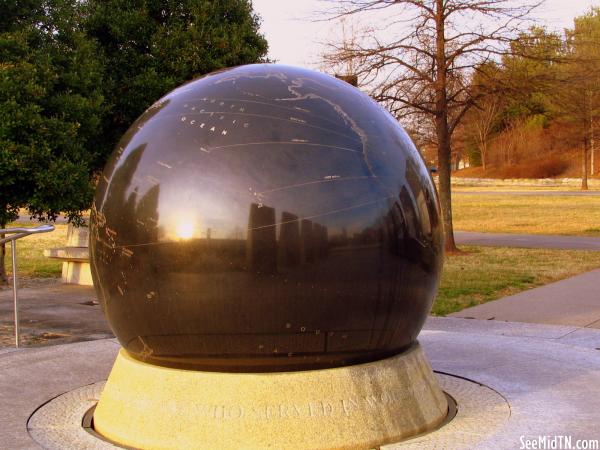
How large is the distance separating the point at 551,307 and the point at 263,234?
6596mm

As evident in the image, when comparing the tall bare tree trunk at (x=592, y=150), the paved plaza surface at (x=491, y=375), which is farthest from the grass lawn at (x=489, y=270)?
the tall bare tree trunk at (x=592, y=150)

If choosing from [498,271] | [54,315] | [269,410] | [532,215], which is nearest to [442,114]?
[498,271]

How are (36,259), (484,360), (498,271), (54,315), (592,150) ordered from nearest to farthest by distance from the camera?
(484,360)
(54,315)
(498,271)
(36,259)
(592,150)

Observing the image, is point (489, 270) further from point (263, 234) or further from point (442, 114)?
point (263, 234)

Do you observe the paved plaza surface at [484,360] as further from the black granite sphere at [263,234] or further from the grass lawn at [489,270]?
the black granite sphere at [263,234]

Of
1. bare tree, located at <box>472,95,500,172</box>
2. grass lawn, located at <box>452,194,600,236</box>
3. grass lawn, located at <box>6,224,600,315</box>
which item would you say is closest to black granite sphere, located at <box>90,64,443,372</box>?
grass lawn, located at <box>6,224,600,315</box>

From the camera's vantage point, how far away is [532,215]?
91.3 feet

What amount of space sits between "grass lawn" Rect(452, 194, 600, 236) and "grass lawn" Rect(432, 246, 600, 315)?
5.63 m

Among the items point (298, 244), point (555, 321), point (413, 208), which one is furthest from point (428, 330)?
point (298, 244)

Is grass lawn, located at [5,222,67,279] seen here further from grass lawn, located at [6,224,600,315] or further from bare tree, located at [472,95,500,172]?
bare tree, located at [472,95,500,172]

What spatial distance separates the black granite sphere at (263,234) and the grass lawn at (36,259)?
10.5 metres

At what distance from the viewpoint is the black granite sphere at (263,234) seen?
4195mm

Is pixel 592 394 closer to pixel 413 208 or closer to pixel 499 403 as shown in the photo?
pixel 499 403

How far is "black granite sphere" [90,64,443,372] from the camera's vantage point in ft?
13.8
